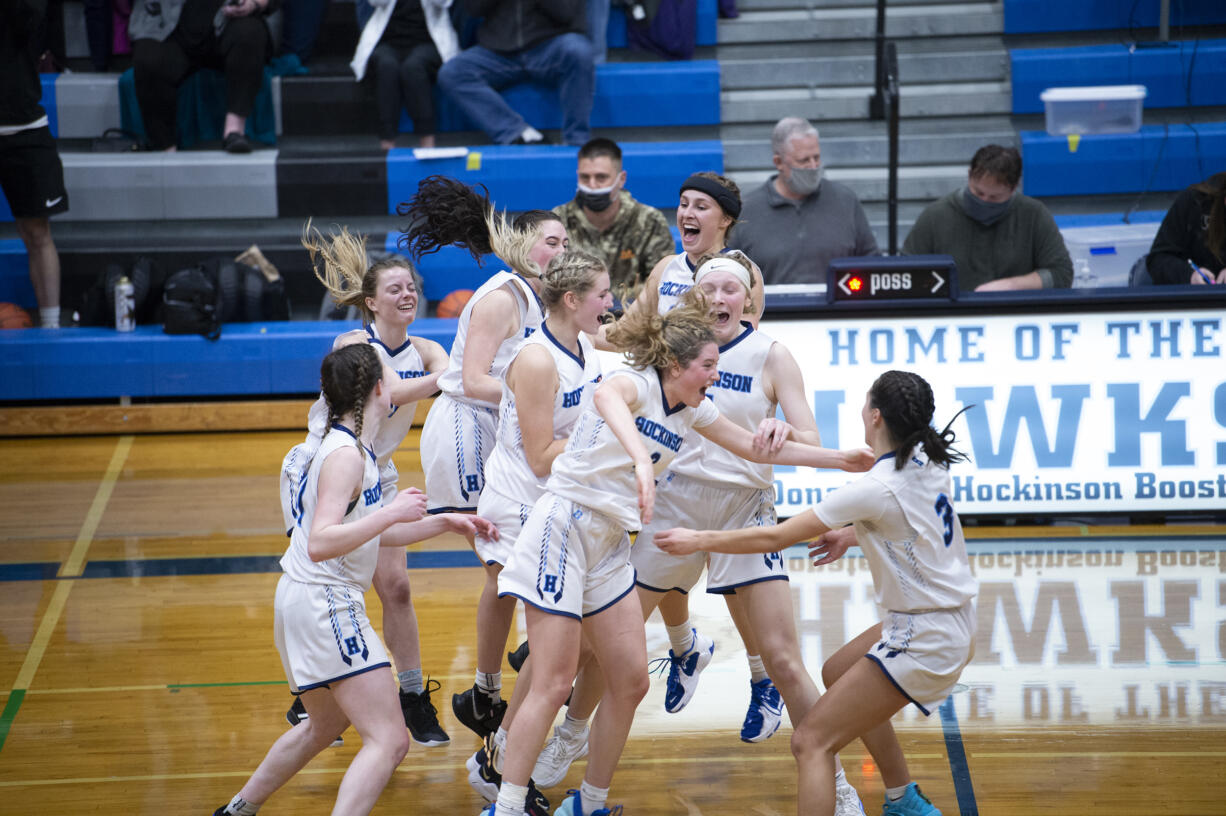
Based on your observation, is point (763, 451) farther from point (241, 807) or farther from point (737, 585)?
point (241, 807)

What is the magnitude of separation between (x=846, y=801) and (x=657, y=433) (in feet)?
4.22

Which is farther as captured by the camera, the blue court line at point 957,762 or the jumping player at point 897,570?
the blue court line at point 957,762

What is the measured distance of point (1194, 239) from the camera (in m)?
7.43

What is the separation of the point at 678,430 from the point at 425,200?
1.69 meters

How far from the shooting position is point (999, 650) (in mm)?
5320

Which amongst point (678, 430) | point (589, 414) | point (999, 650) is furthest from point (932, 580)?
point (999, 650)

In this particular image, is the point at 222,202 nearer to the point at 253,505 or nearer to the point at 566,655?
the point at 253,505

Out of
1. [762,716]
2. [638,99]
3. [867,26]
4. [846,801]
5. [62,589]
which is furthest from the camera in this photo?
[867,26]

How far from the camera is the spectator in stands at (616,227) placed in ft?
22.2

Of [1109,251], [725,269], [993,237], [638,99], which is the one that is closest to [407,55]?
[638,99]

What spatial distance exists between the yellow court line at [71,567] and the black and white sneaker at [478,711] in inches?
75.9

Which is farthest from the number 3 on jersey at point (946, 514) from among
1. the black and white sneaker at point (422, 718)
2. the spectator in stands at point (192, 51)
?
the spectator in stands at point (192, 51)

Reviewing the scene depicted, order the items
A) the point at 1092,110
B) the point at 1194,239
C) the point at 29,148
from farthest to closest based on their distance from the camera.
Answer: the point at 1092,110 < the point at 29,148 < the point at 1194,239

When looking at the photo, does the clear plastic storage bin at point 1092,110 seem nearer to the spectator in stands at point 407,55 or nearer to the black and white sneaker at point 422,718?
the spectator in stands at point 407,55
